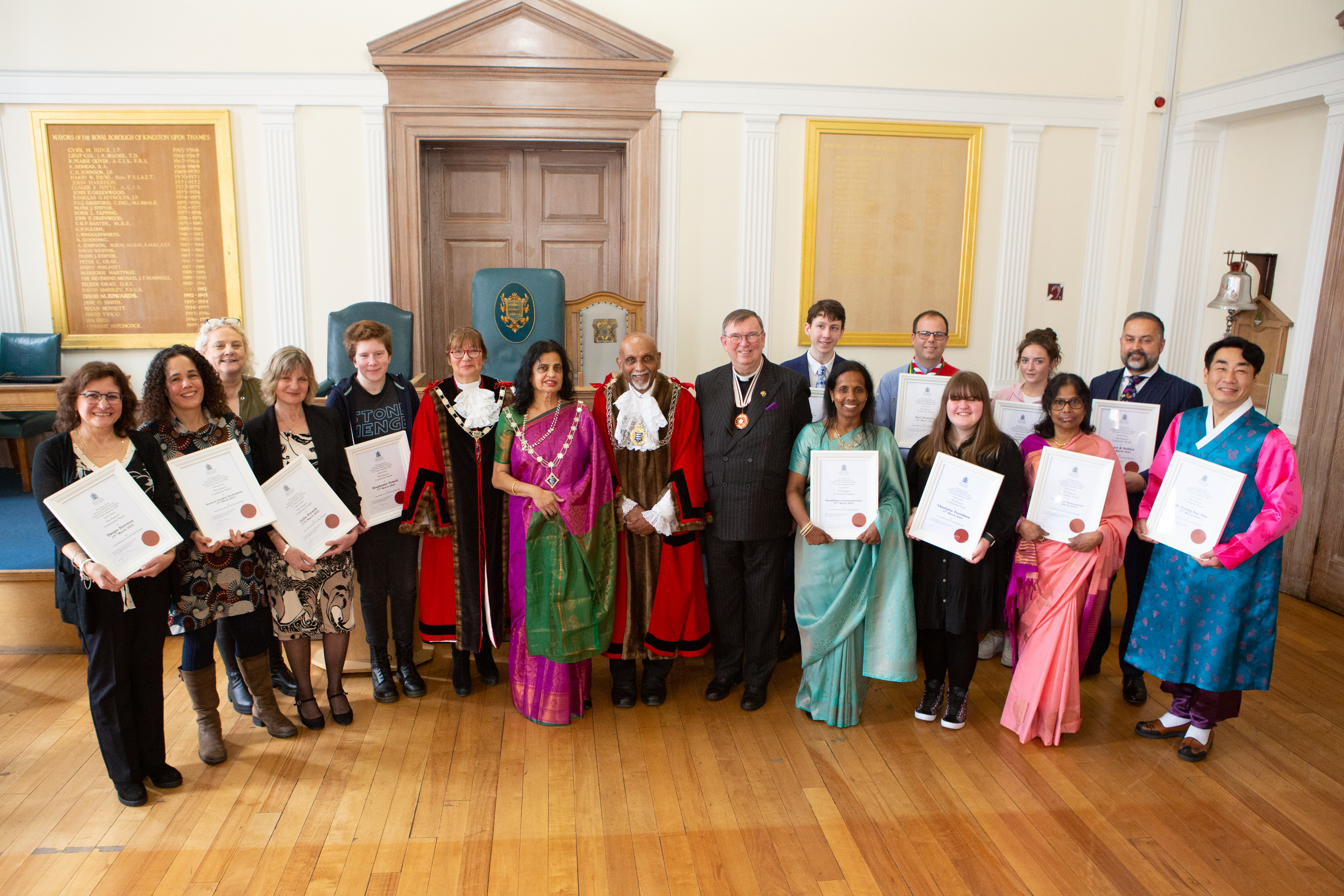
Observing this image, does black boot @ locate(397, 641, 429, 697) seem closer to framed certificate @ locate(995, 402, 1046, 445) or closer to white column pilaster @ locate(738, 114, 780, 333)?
framed certificate @ locate(995, 402, 1046, 445)

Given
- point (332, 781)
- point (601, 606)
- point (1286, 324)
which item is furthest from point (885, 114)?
point (332, 781)

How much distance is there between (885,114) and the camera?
219 inches

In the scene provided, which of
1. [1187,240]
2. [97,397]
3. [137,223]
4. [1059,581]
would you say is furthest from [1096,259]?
[137,223]

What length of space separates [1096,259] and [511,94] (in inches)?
168

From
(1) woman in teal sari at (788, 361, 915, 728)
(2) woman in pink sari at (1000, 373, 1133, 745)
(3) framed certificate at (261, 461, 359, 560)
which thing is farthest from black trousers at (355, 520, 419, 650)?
(2) woman in pink sari at (1000, 373, 1133, 745)

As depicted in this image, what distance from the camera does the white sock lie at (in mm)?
2916

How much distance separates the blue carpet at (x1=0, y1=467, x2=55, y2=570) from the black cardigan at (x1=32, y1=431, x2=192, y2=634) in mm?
1258

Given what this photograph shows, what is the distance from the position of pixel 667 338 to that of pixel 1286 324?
12.4 ft

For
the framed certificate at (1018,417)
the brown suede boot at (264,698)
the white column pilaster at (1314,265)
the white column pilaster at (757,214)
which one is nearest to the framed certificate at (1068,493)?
the framed certificate at (1018,417)

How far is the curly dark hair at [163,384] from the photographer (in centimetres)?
247

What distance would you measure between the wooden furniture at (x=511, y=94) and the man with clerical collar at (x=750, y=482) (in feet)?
9.06

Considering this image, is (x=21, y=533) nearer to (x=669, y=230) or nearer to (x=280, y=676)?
(x=280, y=676)

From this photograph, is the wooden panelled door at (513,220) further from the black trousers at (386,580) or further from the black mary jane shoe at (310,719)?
the black mary jane shoe at (310,719)

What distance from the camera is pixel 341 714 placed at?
3.06m
